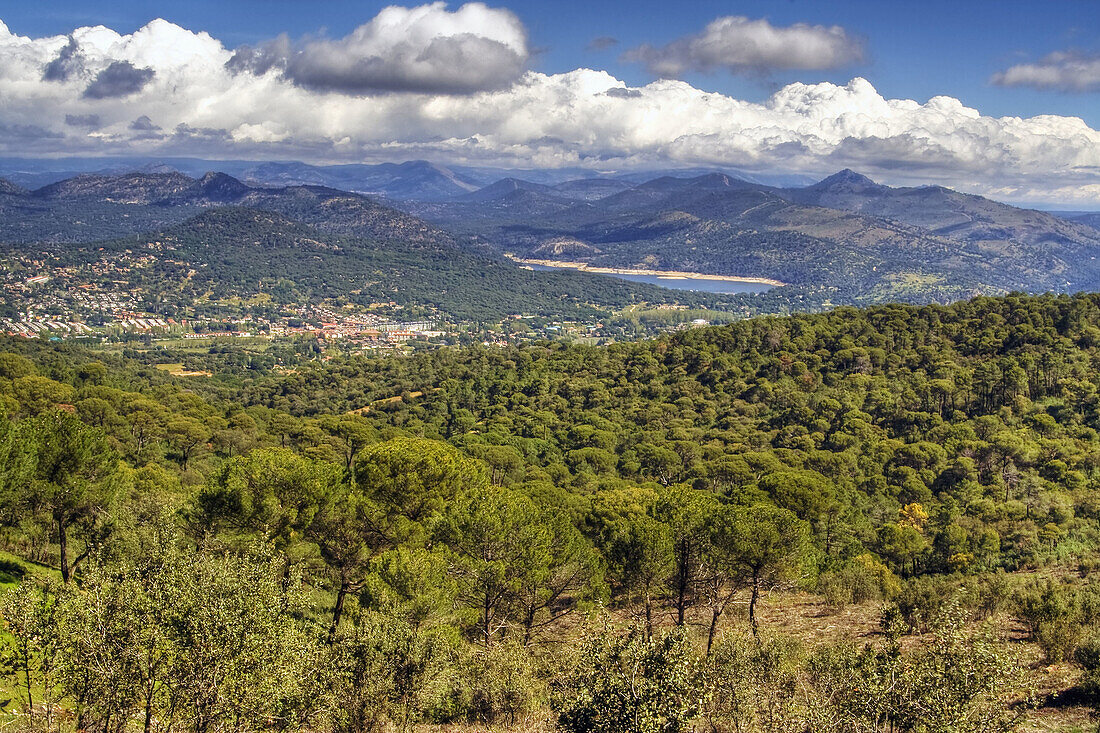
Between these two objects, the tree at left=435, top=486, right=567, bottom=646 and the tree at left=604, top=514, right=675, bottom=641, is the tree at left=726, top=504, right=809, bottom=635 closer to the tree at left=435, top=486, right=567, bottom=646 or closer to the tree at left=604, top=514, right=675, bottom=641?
the tree at left=604, top=514, right=675, bottom=641

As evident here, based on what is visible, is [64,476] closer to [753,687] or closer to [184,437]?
[753,687]

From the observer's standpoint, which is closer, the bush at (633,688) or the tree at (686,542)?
the bush at (633,688)

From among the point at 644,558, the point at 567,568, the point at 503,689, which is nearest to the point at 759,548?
the point at 644,558

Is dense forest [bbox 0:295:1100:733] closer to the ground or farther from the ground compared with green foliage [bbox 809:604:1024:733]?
closer to the ground

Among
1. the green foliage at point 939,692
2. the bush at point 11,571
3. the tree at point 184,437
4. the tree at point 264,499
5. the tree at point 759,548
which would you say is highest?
the green foliage at point 939,692

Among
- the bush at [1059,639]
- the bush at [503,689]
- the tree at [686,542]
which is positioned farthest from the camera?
the tree at [686,542]

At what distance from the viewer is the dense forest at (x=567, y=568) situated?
11578 millimetres

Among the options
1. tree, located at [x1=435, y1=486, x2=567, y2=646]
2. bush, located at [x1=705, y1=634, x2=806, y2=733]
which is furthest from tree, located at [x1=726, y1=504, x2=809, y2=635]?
tree, located at [x1=435, y1=486, x2=567, y2=646]

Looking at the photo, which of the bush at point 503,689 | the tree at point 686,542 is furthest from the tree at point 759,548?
the bush at point 503,689

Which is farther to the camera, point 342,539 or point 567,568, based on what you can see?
point 567,568

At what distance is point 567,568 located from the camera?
79.2 feet

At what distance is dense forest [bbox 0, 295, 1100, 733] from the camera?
11.6 metres

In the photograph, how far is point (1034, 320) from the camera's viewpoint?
68.9m

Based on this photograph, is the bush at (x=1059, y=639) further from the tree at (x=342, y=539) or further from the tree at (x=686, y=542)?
the tree at (x=342, y=539)
